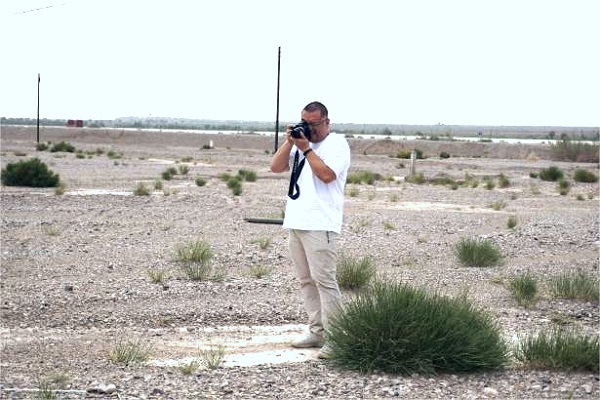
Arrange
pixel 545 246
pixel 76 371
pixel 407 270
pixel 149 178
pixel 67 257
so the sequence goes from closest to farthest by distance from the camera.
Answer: pixel 76 371
pixel 407 270
pixel 67 257
pixel 545 246
pixel 149 178

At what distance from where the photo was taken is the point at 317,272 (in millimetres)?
9812

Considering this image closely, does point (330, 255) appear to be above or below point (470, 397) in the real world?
above

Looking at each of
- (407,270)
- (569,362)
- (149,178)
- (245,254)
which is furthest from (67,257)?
(149,178)

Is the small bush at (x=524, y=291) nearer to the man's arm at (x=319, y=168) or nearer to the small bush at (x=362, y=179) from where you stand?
the man's arm at (x=319, y=168)

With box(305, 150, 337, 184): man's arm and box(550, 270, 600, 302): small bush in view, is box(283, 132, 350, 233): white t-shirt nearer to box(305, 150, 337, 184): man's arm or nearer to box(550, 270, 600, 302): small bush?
box(305, 150, 337, 184): man's arm

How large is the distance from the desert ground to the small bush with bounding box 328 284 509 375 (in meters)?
0.16

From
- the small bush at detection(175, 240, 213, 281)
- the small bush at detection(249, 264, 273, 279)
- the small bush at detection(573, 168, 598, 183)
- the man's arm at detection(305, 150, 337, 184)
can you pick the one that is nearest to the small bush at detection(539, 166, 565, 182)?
the small bush at detection(573, 168, 598, 183)

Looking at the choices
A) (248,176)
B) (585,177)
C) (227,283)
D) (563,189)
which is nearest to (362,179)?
(248,176)

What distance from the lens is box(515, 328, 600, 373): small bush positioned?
9453 millimetres

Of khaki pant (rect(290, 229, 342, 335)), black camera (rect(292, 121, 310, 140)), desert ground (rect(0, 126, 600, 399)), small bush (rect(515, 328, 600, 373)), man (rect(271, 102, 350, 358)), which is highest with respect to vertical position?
black camera (rect(292, 121, 310, 140))

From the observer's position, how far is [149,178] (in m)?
44.3

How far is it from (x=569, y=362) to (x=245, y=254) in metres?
9.91

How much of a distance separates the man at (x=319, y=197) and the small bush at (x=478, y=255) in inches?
333

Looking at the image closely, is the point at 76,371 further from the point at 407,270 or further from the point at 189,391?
the point at 407,270
